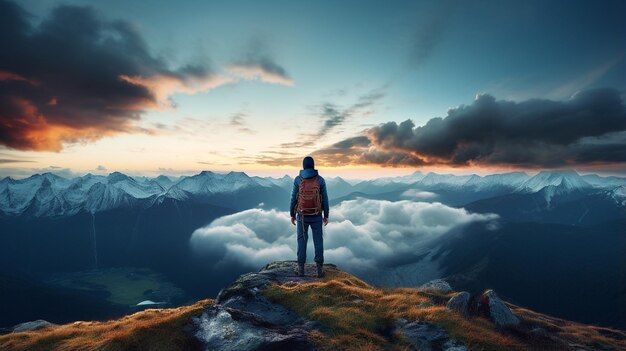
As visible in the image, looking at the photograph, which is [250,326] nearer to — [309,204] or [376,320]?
[376,320]

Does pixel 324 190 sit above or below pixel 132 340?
above

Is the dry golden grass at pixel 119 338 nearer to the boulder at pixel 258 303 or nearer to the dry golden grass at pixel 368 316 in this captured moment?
the boulder at pixel 258 303

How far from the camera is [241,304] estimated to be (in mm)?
13500

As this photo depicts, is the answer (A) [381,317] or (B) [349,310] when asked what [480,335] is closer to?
(A) [381,317]

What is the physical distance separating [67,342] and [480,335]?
15195 millimetres

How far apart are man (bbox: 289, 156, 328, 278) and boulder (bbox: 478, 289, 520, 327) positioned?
8803 mm

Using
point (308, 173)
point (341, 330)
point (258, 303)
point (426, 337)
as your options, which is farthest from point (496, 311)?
point (308, 173)

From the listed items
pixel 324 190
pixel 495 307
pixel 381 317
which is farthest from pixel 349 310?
pixel 324 190

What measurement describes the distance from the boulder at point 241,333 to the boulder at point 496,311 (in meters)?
8.34

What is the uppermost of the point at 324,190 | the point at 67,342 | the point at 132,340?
the point at 324,190

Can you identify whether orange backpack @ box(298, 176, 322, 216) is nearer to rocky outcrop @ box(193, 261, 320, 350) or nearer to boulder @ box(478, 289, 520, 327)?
rocky outcrop @ box(193, 261, 320, 350)

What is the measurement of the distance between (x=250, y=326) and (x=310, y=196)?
355 inches

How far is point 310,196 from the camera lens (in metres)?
18.1

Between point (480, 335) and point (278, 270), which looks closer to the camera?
point (480, 335)
